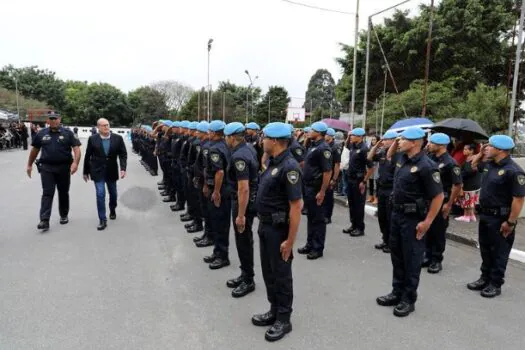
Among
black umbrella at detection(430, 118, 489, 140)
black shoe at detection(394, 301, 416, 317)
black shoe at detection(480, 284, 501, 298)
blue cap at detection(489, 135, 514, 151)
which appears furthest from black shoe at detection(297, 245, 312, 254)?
black umbrella at detection(430, 118, 489, 140)

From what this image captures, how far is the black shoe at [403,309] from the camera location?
3711 millimetres

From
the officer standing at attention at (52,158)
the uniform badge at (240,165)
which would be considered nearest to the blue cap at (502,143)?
the uniform badge at (240,165)

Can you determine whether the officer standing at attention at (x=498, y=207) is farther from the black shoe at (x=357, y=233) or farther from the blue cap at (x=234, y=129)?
the blue cap at (x=234, y=129)

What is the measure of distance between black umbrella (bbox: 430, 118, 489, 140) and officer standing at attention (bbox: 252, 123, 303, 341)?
447cm

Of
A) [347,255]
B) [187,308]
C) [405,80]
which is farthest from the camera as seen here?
[405,80]

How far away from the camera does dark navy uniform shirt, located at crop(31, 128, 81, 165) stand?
6453 millimetres

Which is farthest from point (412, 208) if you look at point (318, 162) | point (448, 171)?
point (318, 162)

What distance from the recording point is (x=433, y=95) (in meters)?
20.0

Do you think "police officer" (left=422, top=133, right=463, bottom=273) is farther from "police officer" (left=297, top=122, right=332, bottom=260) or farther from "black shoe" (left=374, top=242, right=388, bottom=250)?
"police officer" (left=297, top=122, right=332, bottom=260)

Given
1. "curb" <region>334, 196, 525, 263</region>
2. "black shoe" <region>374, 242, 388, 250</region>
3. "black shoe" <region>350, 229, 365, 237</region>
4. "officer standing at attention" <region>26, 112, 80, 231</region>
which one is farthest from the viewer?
"black shoe" <region>350, 229, 365, 237</region>

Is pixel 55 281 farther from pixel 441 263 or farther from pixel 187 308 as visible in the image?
pixel 441 263

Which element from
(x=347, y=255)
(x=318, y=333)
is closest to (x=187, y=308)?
(x=318, y=333)

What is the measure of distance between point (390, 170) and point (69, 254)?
4.58 m

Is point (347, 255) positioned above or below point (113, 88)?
below
